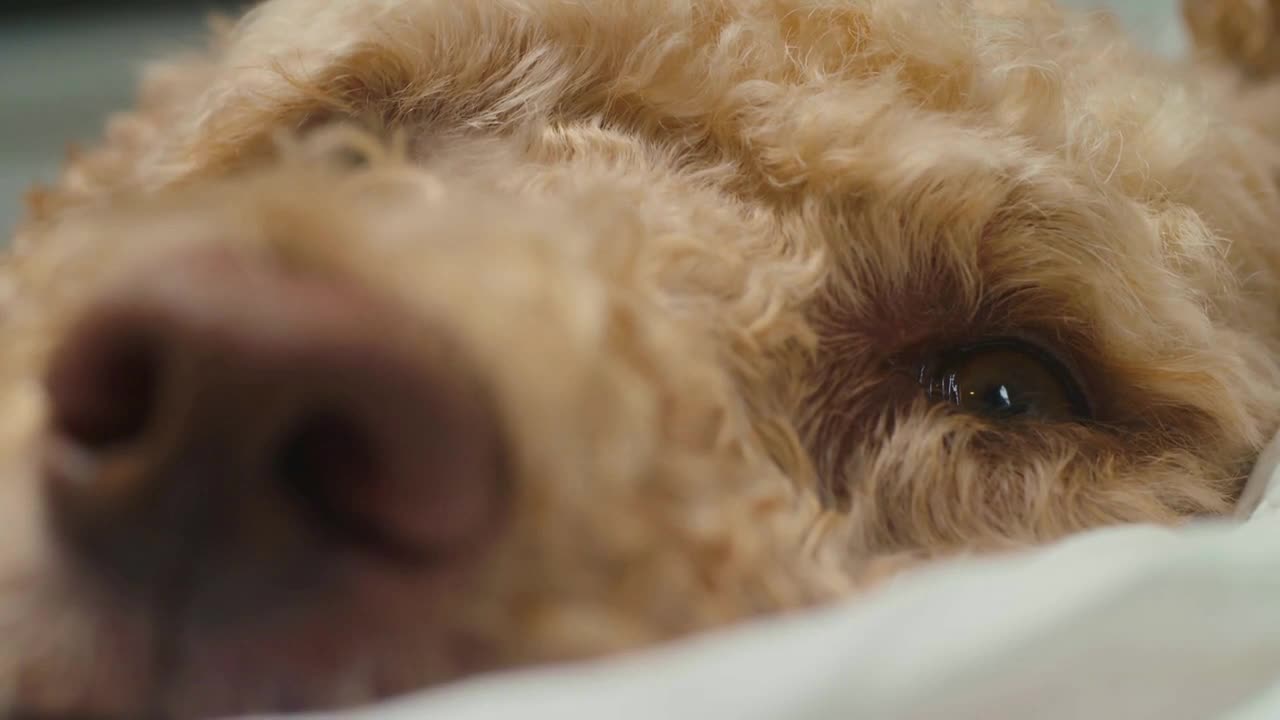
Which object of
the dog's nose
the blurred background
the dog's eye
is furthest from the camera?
the blurred background

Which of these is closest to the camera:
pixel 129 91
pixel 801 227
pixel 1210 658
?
pixel 1210 658

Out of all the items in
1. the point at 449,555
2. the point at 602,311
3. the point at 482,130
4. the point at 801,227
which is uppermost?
the point at 482,130

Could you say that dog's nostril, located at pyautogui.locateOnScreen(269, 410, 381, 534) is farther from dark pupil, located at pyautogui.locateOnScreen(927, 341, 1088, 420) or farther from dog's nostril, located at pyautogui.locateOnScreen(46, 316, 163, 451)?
dark pupil, located at pyautogui.locateOnScreen(927, 341, 1088, 420)

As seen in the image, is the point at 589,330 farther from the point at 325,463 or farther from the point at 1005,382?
the point at 1005,382

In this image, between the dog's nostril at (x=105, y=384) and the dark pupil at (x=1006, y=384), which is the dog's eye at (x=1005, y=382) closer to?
the dark pupil at (x=1006, y=384)

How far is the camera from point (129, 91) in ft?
11.5

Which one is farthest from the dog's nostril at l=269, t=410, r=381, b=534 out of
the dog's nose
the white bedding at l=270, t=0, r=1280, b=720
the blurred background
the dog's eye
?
the blurred background

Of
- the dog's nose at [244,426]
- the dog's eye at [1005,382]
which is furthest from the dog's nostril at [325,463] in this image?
the dog's eye at [1005,382]

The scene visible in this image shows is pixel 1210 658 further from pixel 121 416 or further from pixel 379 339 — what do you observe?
pixel 121 416

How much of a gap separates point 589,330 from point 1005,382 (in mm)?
586

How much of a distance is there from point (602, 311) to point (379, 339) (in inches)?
7.8

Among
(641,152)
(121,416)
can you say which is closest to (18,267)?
(641,152)

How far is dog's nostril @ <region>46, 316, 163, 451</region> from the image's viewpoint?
1.70 ft

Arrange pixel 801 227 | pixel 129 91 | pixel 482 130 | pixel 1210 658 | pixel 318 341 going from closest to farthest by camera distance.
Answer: pixel 318 341, pixel 1210 658, pixel 801 227, pixel 482 130, pixel 129 91
